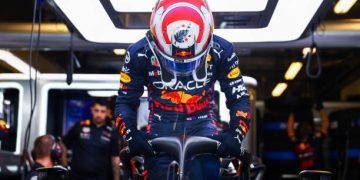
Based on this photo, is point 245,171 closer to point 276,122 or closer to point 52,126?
point 52,126

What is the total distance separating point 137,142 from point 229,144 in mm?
335

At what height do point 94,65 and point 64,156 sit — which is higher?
point 94,65

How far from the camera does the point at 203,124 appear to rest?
2.55 m

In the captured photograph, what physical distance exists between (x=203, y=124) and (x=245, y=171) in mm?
254

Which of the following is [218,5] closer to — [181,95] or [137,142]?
[181,95]

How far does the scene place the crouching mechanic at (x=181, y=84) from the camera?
231 cm

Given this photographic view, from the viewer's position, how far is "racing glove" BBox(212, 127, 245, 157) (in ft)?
7.43

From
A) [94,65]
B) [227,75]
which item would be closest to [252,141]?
[227,75]

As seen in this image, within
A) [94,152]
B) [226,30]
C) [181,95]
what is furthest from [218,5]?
[94,152]

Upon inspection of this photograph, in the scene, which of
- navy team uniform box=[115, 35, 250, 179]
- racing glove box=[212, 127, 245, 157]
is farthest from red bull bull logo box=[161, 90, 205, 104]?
racing glove box=[212, 127, 245, 157]

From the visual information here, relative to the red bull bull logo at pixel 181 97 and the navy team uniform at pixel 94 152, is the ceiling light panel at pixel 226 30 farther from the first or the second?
the navy team uniform at pixel 94 152

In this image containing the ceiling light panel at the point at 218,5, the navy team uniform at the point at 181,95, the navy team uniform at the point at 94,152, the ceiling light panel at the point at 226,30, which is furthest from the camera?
the navy team uniform at the point at 94,152

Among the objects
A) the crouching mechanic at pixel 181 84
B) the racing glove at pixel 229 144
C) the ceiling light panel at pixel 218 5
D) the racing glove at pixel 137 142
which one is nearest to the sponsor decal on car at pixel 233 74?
the crouching mechanic at pixel 181 84

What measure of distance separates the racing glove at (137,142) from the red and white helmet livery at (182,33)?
279 mm
